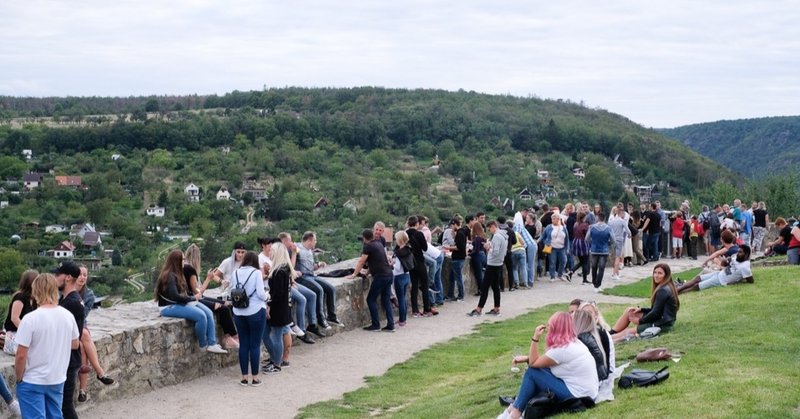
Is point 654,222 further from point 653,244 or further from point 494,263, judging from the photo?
point 494,263

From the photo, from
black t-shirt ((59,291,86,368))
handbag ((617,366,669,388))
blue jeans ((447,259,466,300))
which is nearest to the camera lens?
black t-shirt ((59,291,86,368))

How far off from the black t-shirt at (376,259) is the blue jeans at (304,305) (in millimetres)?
1262

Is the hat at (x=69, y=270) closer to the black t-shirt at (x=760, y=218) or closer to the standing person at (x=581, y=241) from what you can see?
the standing person at (x=581, y=241)

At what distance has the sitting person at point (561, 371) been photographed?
304 inches

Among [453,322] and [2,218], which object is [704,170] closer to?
[2,218]

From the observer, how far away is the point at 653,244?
2359 centimetres

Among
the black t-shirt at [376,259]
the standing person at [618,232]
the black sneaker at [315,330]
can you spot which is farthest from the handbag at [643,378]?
the standing person at [618,232]

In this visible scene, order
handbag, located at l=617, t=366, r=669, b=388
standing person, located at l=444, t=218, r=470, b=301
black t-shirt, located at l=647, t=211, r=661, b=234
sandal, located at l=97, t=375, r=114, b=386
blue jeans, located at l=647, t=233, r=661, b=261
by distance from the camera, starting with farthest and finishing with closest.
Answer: blue jeans, located at l=647, t=233, r=661, b=261 → black t-shirt, located at l=647, t=211, r=661, b=234 → standing person, located at l=444, t=218, r=470, b=301 → sandal, located at l=97, t=375, r=114, b=386 → handbag, located at l=617, t=366, r=669, b=388

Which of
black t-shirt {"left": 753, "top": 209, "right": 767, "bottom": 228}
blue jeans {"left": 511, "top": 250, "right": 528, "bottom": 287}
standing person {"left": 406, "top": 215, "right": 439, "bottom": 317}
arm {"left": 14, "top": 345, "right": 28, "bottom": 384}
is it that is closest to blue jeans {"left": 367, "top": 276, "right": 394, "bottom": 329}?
standing person {"left": 406, "top": 215, "right": 439, "bottom": 317}

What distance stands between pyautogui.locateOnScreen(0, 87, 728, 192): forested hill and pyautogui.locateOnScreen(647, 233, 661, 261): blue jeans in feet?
173

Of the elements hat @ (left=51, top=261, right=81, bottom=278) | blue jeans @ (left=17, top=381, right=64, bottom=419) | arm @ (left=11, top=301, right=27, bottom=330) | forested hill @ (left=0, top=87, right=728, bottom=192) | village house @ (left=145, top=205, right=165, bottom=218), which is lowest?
village house @ (left=145, top=205, right=165, bottom=218)

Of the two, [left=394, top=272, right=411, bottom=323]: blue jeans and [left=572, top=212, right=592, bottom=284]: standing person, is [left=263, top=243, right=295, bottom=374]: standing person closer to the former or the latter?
[left=394, top=272, right=411, bottom=323]: blue jeans

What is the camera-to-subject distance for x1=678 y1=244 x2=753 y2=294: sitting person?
1454cm

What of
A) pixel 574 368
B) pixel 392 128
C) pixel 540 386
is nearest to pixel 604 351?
pixel 574 368
